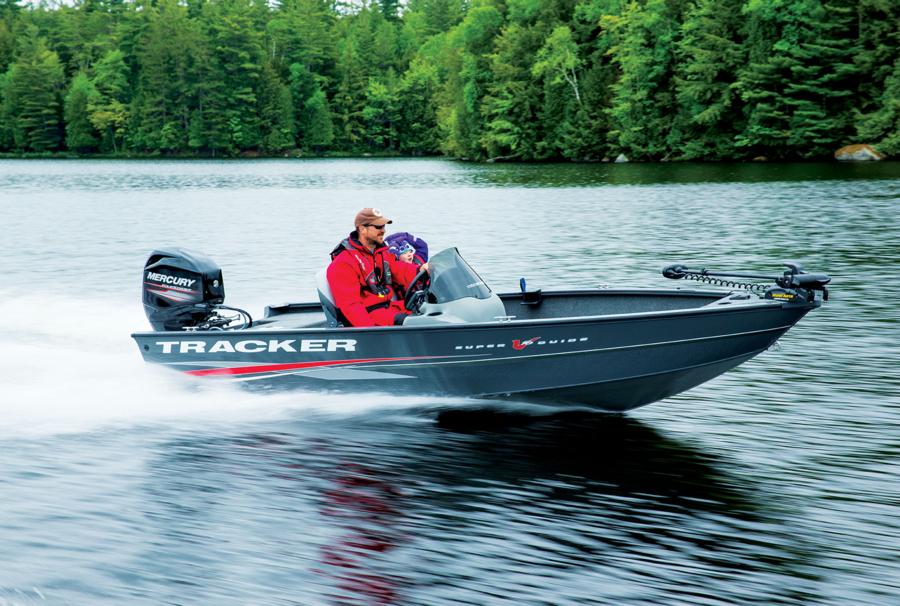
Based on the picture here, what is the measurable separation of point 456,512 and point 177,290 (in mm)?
3954

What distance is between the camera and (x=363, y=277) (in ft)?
29.2

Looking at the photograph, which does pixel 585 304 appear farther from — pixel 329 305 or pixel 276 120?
pixel 276 120

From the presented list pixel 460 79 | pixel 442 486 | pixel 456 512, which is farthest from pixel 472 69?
pixel 456 512

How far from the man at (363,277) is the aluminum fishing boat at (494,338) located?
164 millimetres

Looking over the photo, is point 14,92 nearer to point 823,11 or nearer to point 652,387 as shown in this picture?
point 823,11

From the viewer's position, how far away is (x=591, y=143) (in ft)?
244

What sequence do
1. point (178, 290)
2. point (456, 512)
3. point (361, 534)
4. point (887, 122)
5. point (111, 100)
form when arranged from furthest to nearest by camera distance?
point (111, 100)
point (887, 122)
point (178, 290)
point (456, 512)
point (361, 534)

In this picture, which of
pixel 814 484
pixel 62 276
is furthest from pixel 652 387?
pixel 62 276

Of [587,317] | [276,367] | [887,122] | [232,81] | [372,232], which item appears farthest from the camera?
[232,81]

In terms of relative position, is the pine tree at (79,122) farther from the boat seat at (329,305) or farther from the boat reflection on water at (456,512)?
the boat reflection on water at (456,512)

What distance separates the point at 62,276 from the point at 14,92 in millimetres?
108590

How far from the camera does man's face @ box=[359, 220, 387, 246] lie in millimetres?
8734

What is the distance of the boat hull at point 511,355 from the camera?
26.6ft

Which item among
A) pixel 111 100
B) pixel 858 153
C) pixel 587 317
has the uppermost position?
pixel 111 100
